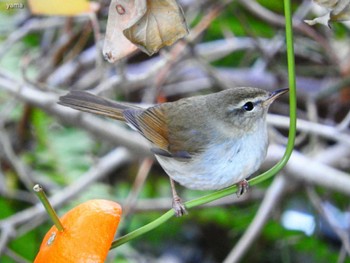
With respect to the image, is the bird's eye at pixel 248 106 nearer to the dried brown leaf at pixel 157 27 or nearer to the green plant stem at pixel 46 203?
the dried brown leaf at pixel 157 27

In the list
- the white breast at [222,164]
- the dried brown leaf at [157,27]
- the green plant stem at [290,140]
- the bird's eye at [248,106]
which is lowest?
the white breast at [222,164]

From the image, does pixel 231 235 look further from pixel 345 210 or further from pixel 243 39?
pixel 243 39

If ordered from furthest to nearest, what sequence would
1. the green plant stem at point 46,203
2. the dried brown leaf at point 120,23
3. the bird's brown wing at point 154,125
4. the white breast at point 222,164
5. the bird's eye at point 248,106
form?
the bird's brown wing at point 154,125, the bird's eye at point 248,106, the white breast at point 222,164, the dried brown leaf at point 120,23, the green plant stem at point 46,203

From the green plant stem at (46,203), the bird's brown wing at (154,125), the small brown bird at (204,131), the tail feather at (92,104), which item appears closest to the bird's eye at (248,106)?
the small brown bird at (204,131)

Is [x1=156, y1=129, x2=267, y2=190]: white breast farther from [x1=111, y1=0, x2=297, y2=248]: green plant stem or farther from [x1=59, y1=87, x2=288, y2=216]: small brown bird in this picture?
[x1=111, y1=0, x2=297, y2=248]: green plant stem

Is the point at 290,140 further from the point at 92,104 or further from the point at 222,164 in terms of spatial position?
the point at 92,104

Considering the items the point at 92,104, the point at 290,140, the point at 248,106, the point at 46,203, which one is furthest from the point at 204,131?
the point at 46,203

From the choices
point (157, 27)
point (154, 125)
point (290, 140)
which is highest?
point (157, 27)
